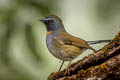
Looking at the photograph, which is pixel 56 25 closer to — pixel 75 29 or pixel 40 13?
pixel 40 13

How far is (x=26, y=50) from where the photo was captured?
604 centimetres

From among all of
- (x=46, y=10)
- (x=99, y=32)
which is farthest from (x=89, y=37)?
(x=46, y=10)

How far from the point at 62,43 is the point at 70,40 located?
13 centimetres

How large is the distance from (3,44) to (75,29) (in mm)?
3416

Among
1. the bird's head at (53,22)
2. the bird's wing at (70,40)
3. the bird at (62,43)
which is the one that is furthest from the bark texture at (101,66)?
the bird's head at (53,22)

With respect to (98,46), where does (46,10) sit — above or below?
above

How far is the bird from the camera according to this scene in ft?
20.2

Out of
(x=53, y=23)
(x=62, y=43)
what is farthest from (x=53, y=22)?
(x=62, y=43)

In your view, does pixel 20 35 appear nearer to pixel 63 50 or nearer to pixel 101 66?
pixel 63 50

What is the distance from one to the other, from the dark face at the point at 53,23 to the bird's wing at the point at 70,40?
19 centimetres

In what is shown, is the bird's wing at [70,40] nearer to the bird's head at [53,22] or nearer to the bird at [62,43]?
the bird at [62,43]

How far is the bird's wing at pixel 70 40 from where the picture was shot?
20.2ft

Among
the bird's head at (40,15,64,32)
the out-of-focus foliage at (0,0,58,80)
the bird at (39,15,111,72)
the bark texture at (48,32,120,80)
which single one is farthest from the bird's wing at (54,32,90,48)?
the bark texture at (48,32,120,80)

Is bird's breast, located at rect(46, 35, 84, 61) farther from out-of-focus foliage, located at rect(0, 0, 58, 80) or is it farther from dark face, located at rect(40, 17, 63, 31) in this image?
dark face, located at rect(40, 17, 63, 31)
